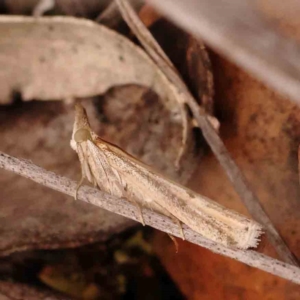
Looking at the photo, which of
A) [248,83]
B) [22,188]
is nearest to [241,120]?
[248,83]

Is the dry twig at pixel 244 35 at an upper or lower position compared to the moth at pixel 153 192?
upper

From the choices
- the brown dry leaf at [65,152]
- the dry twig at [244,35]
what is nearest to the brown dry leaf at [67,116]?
the brown dry leaf at [65,152]

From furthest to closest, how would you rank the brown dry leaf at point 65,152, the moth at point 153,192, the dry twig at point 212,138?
the brown dry leaf at point 65,152, the dry twig at point 212,138, the moth at point 153,192

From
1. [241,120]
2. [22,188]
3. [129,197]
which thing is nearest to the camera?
[129,197]

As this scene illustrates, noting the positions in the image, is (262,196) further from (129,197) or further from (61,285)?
(61,285)

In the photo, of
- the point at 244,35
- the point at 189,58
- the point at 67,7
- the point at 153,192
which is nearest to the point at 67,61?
the point at 67,7

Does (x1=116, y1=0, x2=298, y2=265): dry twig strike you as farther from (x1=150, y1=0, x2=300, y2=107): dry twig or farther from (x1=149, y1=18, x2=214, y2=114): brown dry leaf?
(x1=150, y1=0, x2=300, y2=107): dry twig

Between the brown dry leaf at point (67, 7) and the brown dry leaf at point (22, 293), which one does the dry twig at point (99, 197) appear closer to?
the brown dry leaf at point (22, 293)
